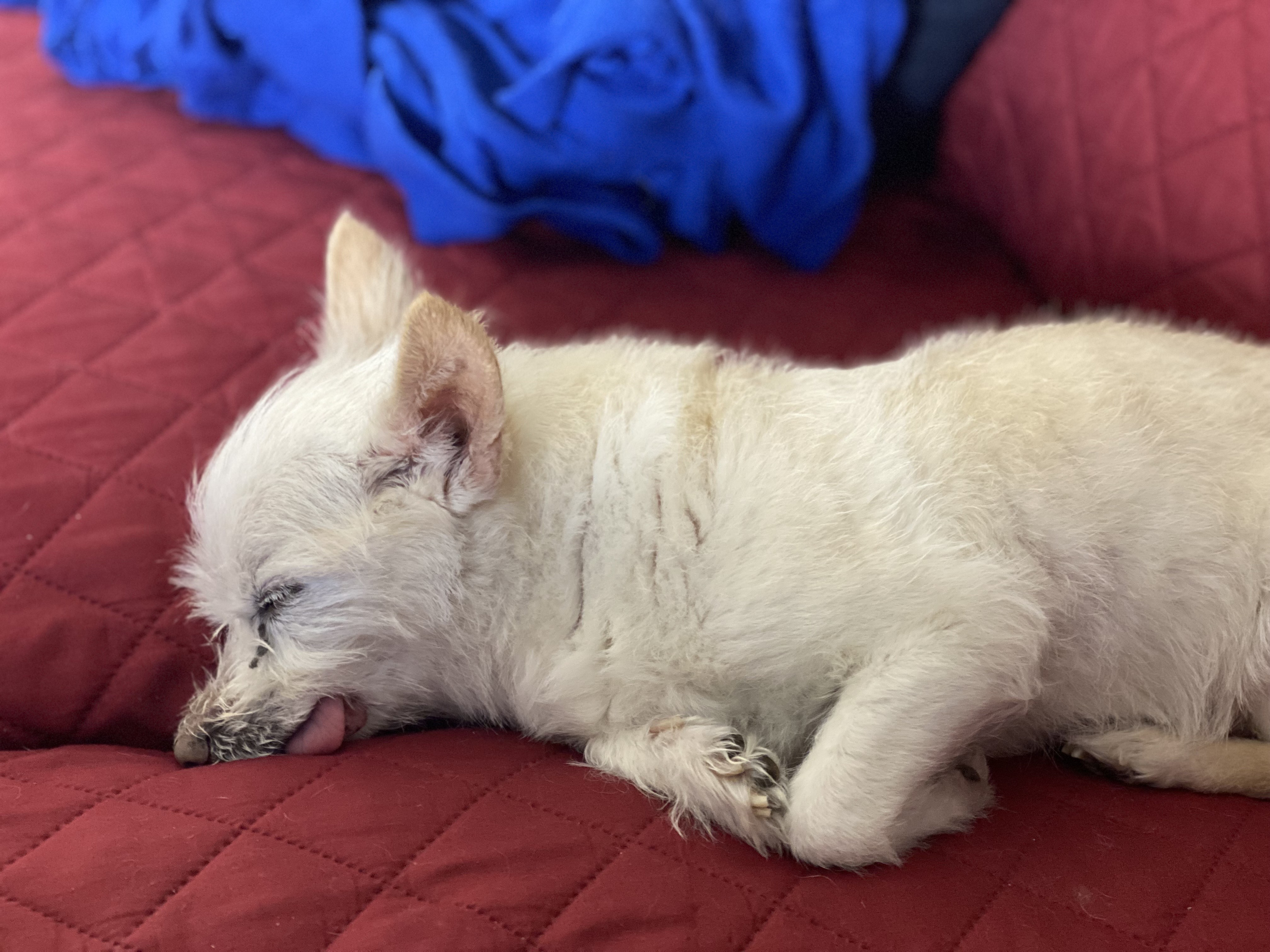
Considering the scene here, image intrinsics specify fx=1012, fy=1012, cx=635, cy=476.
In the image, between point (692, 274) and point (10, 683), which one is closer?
point (10, 683)

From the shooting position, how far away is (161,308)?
1968 mm

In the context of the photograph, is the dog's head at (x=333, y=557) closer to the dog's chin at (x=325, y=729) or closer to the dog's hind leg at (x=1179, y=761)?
the dog's chin at (x=325, y=729)

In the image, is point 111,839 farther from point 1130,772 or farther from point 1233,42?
point 1233,42

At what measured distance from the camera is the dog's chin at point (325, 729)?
1.45 m

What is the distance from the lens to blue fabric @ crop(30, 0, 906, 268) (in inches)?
A: 83.7

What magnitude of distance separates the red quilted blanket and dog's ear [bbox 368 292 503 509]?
15.3 inches

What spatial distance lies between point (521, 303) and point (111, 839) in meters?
1.35

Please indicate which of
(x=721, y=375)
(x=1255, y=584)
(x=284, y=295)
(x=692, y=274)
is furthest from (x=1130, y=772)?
(x=284, y=295)

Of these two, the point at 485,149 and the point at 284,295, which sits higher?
the point at 485,149

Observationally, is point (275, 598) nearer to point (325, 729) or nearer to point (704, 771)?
point (325, 729)

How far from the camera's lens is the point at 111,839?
1.15 meters

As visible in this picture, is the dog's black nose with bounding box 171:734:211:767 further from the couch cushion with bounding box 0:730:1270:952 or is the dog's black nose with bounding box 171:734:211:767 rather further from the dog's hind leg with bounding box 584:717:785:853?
the dog's hind leg with bounding box 584:717:785:853

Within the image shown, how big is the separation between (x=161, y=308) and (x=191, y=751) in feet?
3.14

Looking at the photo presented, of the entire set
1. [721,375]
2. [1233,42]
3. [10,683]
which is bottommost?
[10,683]
